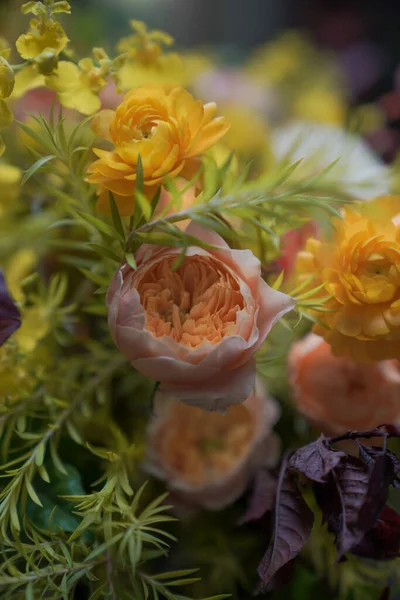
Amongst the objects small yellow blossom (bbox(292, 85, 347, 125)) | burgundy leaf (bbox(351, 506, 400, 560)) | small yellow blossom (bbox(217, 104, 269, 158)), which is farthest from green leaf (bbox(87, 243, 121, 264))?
small yellow blossom (bbox(292, 85, 347, 125))

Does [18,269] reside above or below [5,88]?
below

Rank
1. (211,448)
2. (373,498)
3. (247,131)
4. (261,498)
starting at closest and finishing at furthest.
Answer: (373,498), (261,498), (211,448), (247,131)

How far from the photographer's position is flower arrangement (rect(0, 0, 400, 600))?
1.09 ft

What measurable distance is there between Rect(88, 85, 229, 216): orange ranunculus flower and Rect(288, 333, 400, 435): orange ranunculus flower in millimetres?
189

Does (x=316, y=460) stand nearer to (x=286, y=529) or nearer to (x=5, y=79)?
(x=286, y=529)

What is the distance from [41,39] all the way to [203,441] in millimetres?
346

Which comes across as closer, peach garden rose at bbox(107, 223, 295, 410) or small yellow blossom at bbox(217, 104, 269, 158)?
peach garden rose at bbox(107, 223, 295, 410)

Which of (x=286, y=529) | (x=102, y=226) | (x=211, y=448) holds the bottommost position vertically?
(x=211, y=448)

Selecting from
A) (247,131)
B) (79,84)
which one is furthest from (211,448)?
(247,131)

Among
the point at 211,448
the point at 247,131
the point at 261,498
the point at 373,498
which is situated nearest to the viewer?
the point at 373,498

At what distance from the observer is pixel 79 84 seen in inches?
14.2

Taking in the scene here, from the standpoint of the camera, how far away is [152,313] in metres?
0.34

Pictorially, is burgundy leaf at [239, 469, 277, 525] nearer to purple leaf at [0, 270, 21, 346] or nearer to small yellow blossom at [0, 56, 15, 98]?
purple leaf at [0, 270, 21, 346]

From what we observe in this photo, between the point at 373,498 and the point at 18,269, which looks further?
the point at 18,269
